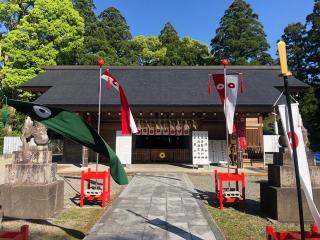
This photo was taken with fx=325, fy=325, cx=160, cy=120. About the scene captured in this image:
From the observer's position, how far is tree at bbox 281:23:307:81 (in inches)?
1465

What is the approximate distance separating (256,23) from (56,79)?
96.3 feet

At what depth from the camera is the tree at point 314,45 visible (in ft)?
116

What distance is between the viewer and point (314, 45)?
1451 inches

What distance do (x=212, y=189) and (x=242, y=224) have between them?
15.1ft

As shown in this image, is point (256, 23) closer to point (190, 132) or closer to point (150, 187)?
point (190, 132)

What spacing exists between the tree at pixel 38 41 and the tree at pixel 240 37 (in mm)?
18326

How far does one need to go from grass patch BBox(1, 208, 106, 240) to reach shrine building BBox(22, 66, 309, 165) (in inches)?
380

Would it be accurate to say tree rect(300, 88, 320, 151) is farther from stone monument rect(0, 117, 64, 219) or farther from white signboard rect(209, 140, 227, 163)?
stone monument rect(0, 117, 64, 219)

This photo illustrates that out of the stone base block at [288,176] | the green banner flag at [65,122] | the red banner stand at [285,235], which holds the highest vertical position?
the green banner flag at [65,122]

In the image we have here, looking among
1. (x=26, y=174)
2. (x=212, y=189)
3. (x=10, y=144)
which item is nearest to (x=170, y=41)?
(x=10, y=144)

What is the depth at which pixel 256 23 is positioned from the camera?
1656 inches

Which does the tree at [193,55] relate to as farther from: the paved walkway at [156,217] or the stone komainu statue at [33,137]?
the stone komainu statue at [33,137]

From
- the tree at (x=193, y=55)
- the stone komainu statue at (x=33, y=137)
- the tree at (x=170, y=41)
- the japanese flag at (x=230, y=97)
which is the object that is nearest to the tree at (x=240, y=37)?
the tree at (x=193, y=55)

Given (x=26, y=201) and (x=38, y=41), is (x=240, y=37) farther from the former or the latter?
(x=26, y=201)
